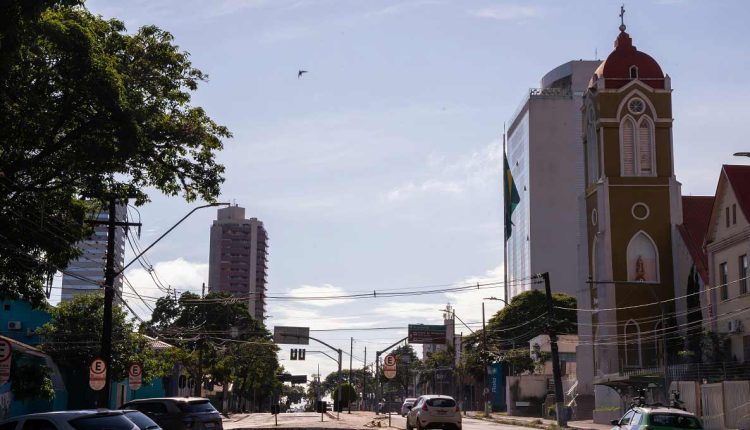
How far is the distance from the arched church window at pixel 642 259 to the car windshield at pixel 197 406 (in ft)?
135

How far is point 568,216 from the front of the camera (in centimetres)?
15062

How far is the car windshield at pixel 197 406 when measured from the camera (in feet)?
93.6

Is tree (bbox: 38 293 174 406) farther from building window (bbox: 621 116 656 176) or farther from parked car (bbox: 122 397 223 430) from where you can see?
building window (bbox: 621 116 656 176)

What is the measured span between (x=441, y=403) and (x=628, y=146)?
35430mm

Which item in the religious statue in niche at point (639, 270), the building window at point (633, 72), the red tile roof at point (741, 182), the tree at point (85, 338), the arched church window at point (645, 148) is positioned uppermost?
the building window at point (633, 72)

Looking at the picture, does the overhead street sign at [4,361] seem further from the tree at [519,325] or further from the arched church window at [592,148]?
the tree at [519,325]

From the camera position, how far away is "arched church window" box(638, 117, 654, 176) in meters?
65.7

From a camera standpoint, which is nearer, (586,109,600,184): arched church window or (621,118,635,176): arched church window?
(621,118,635,176): arched church window

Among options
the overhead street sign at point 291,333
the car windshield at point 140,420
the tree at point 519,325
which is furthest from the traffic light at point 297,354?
the car windshield at point 140,420

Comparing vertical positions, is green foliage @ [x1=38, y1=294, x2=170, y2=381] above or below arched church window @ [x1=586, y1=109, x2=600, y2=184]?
below

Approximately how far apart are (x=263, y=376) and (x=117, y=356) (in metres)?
70.1

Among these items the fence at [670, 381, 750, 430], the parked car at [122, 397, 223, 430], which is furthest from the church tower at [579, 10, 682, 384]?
the parked car at [122, 397, 223, 430]

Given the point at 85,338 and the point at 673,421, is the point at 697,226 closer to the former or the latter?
the point at 85,338

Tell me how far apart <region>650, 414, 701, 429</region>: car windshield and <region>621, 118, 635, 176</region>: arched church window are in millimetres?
44904
